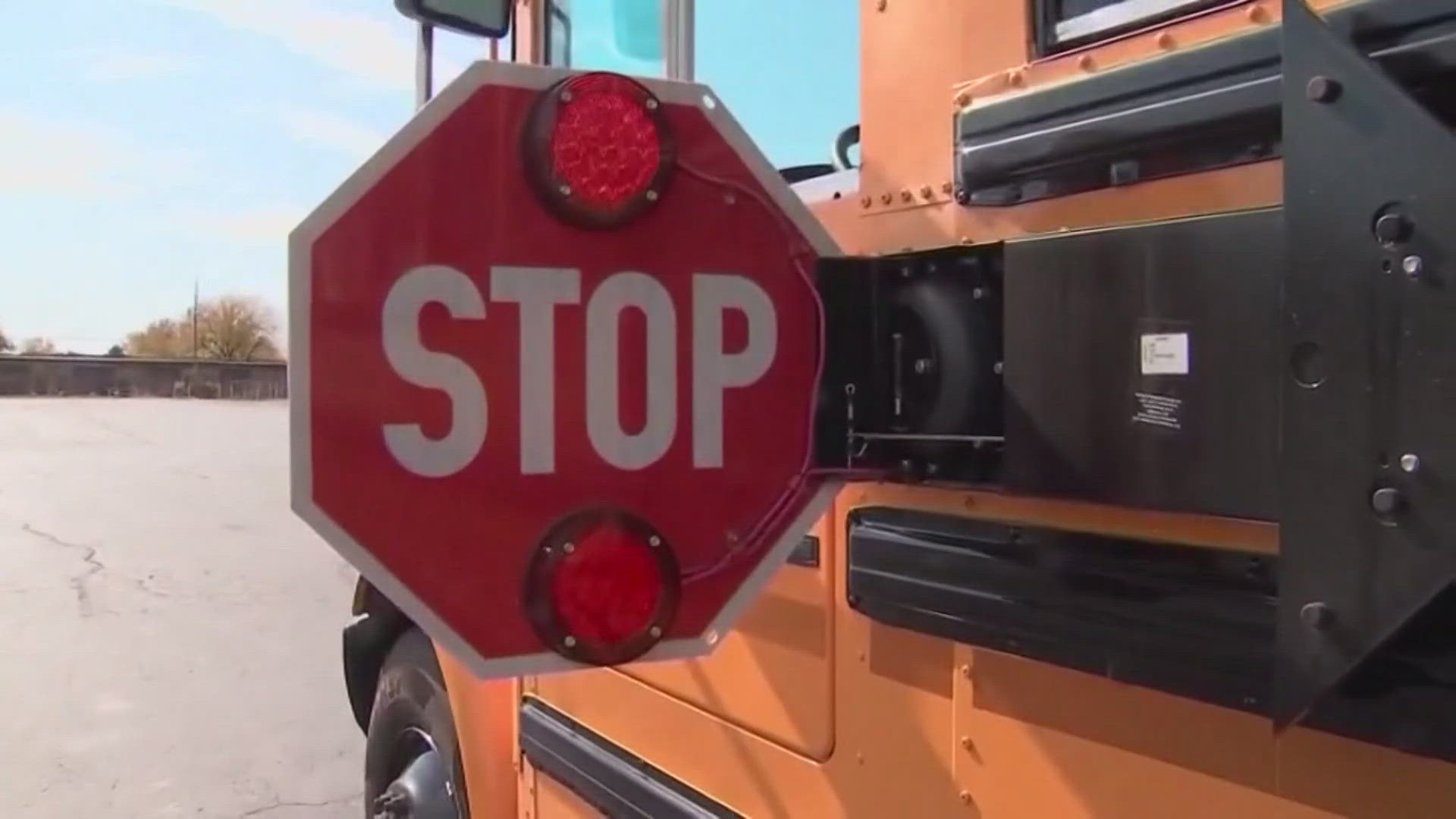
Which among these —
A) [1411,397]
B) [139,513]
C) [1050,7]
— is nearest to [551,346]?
[1050,7]

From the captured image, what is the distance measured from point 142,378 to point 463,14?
26076 mm

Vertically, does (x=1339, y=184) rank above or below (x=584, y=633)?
above

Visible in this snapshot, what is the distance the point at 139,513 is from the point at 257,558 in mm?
2803

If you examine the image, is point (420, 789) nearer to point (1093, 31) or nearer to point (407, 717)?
point (407, 717)

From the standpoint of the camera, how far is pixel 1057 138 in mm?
1217

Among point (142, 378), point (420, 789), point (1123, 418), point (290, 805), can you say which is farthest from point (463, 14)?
point (142, 378)

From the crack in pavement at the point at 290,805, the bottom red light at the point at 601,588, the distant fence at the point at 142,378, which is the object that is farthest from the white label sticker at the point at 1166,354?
the distant fence at the point at 142,378

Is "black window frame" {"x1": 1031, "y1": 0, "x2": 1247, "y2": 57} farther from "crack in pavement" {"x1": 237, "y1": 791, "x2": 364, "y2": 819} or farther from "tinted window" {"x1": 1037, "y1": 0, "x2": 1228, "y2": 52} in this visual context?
"crack in pavement" {"x1": 237, "y1": 791, "x2": 364, "y2": 819}

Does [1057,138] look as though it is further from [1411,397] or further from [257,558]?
[257,558]

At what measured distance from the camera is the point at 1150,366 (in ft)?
3.65

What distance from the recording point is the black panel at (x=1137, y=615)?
91 cm

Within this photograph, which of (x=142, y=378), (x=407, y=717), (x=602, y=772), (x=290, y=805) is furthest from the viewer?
(x=142, y=378)

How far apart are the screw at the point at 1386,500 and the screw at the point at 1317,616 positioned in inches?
3.2

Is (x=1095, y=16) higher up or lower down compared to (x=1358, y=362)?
higher up
